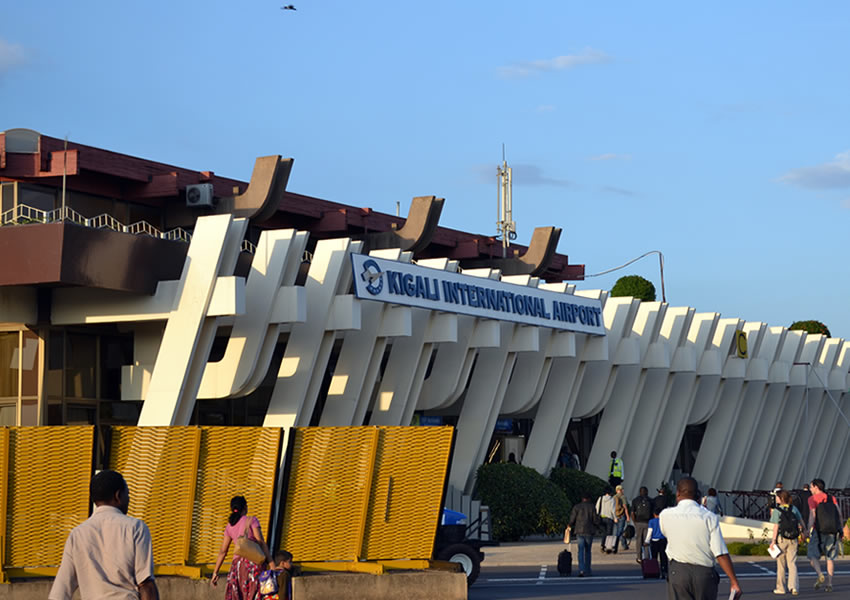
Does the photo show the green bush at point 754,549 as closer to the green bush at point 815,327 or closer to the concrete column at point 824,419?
the concrete column at point 824,419

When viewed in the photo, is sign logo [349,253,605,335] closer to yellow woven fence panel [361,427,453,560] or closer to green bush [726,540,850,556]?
green bush [726,540,850,556]

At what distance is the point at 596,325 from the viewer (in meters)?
41.8

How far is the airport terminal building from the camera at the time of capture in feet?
97.5

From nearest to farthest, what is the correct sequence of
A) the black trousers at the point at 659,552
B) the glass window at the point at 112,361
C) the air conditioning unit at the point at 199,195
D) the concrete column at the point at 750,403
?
the black trousers at the point at 659,552 → the glass window at the point at 112,361 → the air conditioning unit at the point at 199,195 → the concrete column at the point at 750,403

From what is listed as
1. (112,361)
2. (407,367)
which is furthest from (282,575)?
(407,367)

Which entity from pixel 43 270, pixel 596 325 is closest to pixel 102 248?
pixel 43 270

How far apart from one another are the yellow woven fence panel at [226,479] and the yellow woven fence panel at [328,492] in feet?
1.36

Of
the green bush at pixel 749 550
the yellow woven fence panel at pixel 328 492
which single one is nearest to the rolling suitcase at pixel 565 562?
the yellow woven fence panel at pixel 328 492

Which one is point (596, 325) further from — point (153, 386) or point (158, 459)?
point (158, 459)

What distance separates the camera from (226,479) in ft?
59.3

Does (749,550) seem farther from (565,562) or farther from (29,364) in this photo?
(29,364)

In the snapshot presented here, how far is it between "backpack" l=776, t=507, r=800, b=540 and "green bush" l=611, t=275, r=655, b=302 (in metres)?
35.7

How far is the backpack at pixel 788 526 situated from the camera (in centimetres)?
1973

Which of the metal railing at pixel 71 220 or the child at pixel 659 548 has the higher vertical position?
the metal railing at pixel 71 220
